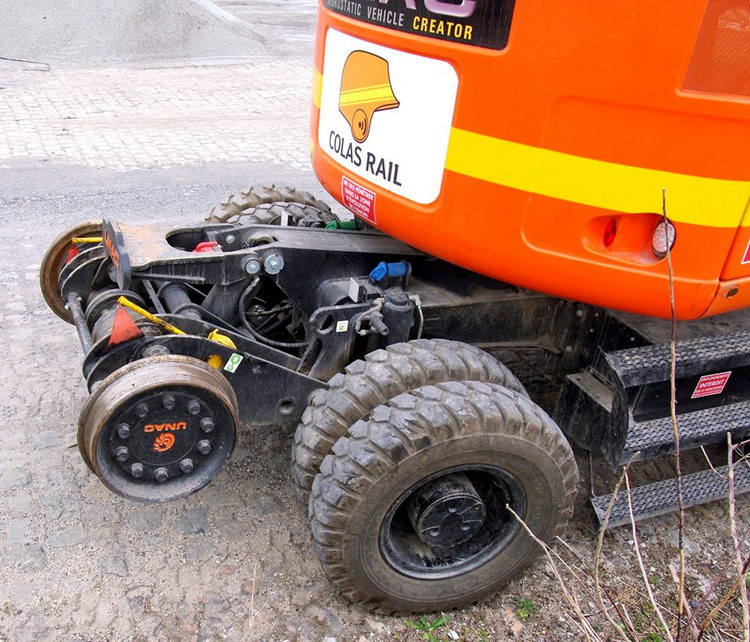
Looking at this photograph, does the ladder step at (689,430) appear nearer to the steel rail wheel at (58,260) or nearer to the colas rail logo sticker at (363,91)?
the colas rail logo sticker at (363,91)

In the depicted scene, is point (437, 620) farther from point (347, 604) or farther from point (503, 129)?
point (503, 129)

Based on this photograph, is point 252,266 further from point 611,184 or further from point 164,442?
point 611,184

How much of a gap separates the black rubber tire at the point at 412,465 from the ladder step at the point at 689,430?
319 mm

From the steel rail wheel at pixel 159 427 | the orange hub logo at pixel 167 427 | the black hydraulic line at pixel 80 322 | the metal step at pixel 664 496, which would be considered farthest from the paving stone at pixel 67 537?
the metal step at pixel 664 496

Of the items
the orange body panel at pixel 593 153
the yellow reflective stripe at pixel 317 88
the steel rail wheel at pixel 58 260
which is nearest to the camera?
the orange body panel at pixel 593 153

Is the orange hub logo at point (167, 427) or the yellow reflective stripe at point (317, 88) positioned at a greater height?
the yellow reflective stripe at point (317, 88)

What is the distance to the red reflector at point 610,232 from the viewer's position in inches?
101

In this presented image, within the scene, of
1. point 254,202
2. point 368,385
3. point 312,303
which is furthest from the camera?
point 254,202

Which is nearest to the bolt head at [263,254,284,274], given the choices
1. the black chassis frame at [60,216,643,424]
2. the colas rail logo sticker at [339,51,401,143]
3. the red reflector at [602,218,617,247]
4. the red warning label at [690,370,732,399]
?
the black chassis frame at [60,216,643,424]

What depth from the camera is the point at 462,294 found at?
3.35 m

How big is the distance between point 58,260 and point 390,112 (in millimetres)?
1878

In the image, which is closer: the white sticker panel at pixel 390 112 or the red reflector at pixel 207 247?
the white sticker panel at pixel 390 112

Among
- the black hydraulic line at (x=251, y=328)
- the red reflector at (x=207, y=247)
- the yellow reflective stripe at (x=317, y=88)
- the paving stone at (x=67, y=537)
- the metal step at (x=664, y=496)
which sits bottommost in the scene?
the paving stone at (x=67, y=537)

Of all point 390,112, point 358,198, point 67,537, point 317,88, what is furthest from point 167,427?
point 317,88
